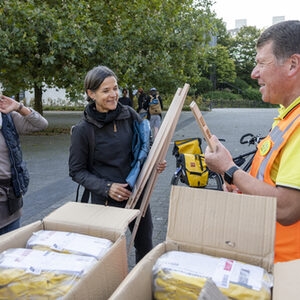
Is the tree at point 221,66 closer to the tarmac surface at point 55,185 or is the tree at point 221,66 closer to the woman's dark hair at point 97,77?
the tarmac surface at point 55,185

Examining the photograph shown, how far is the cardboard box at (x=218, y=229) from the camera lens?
1176 mm

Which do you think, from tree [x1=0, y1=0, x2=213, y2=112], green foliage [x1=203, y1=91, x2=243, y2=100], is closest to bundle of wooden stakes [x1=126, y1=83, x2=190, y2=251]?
tree [x1=0, y1=0, x2=213, y2=112]

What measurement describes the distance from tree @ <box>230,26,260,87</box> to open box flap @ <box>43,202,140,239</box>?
65.2 metres

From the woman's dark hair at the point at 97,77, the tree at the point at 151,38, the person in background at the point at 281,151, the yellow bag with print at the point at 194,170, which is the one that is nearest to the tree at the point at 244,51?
the tree at the point at 151,38

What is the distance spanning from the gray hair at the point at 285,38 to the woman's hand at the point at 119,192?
4.25 ft

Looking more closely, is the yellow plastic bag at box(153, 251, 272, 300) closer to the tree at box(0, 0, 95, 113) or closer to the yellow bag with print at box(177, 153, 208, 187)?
the yellow bag with print at box(177, 153, 208, 187)

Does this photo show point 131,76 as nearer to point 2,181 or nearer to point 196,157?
point 196,157

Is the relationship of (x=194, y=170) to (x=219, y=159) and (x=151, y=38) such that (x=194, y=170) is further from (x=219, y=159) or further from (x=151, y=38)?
(x=151, y=38)

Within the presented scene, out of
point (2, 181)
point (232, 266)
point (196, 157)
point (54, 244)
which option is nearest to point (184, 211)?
point (232, 266)

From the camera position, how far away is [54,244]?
1299mm

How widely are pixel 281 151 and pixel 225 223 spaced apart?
1.29 feet

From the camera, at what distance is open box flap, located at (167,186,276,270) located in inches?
46.8

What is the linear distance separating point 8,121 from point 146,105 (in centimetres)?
1079

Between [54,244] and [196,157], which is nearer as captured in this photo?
[54,244]
